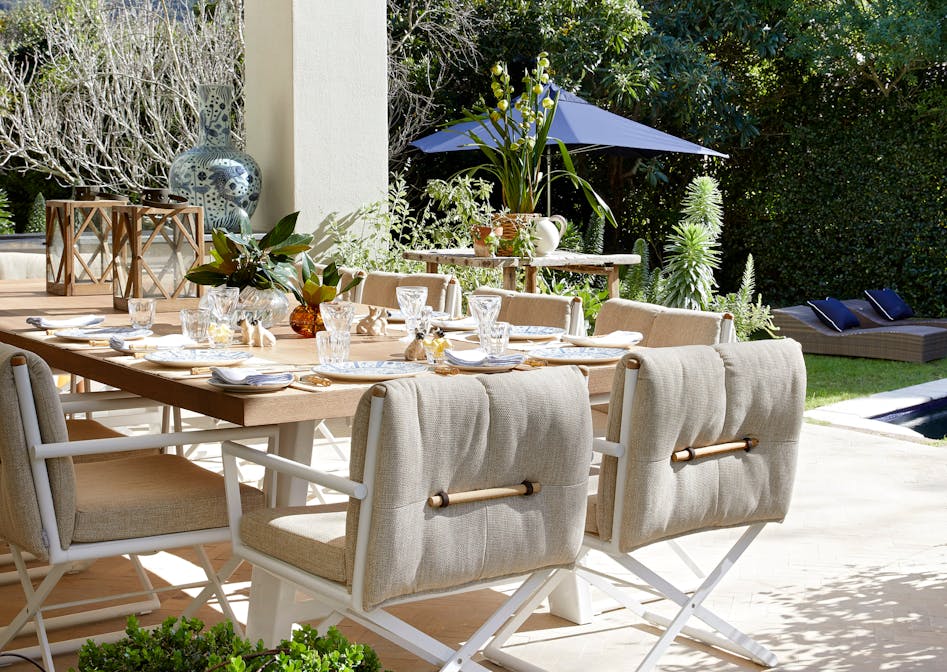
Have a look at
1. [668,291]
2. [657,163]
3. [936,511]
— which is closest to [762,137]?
[657,163]

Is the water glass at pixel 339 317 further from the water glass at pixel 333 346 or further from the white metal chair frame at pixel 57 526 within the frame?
the white metal chair frame at pixel 57 526

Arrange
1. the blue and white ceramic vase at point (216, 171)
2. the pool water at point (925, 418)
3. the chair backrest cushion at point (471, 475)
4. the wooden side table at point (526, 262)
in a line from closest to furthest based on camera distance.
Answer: the chair backrest cushion at point (471, 475) < the blue and white ceramic vase at point (216, 171) < the wooden side table at point (526, 262) < the pool water at point (925, 418)

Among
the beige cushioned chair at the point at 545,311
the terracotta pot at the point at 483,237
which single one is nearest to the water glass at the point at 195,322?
the beige cushioned chair at the point at 545,311

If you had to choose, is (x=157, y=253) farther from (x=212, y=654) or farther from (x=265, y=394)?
(x=212, y=654)

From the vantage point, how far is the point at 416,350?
3203mm

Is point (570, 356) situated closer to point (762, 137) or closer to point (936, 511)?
point (936, 511)

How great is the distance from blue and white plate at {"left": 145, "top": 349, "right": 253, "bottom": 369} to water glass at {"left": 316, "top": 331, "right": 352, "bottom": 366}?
0.73 feet

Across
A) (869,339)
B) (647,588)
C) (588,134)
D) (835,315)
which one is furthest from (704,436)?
(835,315)

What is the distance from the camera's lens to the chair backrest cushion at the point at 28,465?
8.26 ft

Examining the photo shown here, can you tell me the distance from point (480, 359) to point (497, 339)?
0.52 feet

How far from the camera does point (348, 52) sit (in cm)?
661

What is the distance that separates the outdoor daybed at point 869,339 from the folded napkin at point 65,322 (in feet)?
27.1

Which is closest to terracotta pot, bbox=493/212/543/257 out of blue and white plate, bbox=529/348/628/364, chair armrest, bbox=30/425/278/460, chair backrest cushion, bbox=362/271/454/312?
chair backrest cushion, bbox=362/271/454/312

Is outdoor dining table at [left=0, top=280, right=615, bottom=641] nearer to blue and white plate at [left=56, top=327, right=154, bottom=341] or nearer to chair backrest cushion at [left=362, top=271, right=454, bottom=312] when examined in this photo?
blue and white plate at [left=56, top=327, right=154, bottom=341]
